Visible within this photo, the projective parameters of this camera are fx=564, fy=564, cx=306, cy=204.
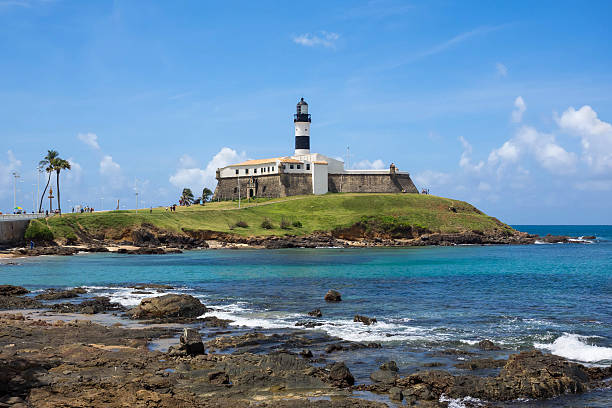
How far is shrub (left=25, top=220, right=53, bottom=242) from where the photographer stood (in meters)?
82.4

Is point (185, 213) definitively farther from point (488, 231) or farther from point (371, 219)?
point (488, 231)

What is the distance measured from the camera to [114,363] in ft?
58.3

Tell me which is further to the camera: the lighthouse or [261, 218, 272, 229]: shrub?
the lighthouse

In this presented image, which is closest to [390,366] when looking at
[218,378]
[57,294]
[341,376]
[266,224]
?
[341,376]

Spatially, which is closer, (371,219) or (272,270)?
(272,270)

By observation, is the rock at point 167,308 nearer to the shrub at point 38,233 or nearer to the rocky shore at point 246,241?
the rocky shore at point 246,241

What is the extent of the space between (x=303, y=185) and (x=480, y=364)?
11847 centimetres

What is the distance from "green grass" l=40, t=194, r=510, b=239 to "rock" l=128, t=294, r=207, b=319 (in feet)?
207

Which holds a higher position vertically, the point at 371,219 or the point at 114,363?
the point at 371,219

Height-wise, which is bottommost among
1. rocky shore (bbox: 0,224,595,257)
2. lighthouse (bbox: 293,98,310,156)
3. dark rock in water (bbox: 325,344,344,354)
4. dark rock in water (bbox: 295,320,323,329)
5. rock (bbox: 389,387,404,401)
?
rock (bbox: 389,387,404,401)

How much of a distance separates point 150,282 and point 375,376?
33837 millimetres

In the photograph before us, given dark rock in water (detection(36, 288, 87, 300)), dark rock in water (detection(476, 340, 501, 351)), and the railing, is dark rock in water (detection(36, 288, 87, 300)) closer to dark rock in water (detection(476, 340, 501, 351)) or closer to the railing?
dark rock in water (detection(476, 340, 501, 351))

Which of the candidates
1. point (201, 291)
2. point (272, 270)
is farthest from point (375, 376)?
point (272, 270)

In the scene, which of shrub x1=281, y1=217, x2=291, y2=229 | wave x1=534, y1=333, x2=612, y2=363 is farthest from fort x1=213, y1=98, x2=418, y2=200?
wave x1=534, y1=333, x2=612, y2=363
